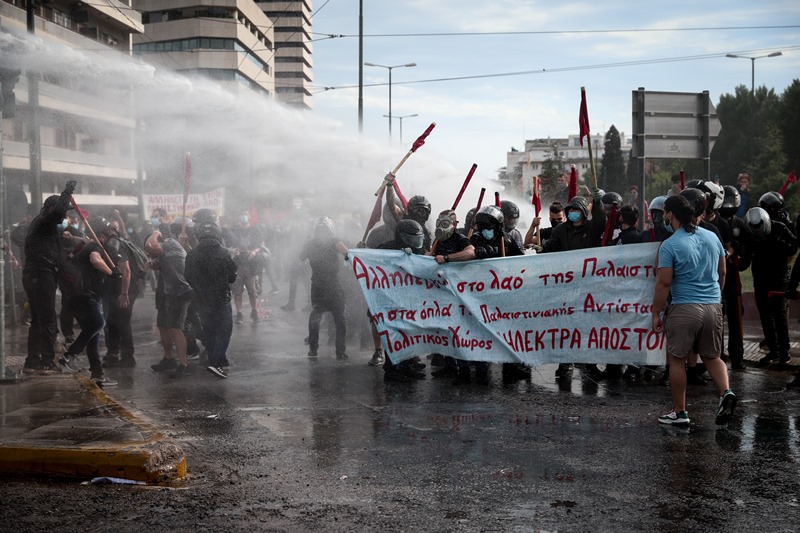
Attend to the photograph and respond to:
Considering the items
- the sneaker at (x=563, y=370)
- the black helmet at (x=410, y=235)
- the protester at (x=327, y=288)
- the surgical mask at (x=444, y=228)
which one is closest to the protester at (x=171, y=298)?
the protester at (x=327, y=288)

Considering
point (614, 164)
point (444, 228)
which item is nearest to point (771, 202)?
point (444, 228)

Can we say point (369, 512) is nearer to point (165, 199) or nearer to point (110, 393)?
point (110, 393)

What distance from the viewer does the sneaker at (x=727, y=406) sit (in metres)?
6.67

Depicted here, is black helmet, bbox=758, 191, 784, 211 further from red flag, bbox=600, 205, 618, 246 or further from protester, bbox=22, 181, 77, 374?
protester, bbox=22, 181, 77, 374

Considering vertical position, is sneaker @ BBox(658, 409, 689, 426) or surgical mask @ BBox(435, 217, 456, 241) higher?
surgical mask @ BBox(435, 217, 456, 241)

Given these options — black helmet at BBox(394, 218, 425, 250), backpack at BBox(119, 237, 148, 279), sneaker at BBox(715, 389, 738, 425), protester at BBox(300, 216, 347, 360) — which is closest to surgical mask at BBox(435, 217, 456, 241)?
black helmet at BBox(394, 218, 425, 250)

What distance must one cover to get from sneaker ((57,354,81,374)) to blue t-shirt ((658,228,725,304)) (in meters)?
6.23

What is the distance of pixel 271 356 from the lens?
36.3ft

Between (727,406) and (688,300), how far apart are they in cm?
83

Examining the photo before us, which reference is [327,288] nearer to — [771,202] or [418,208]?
[418,208]

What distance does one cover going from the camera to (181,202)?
2556 cm

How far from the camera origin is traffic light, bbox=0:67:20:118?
392 inches

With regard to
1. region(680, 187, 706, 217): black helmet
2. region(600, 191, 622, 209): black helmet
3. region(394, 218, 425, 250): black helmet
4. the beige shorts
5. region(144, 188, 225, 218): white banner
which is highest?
region(144, 188, 225, 218): white banner

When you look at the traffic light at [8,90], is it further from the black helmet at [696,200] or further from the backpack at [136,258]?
the black helmet at [696,200]
